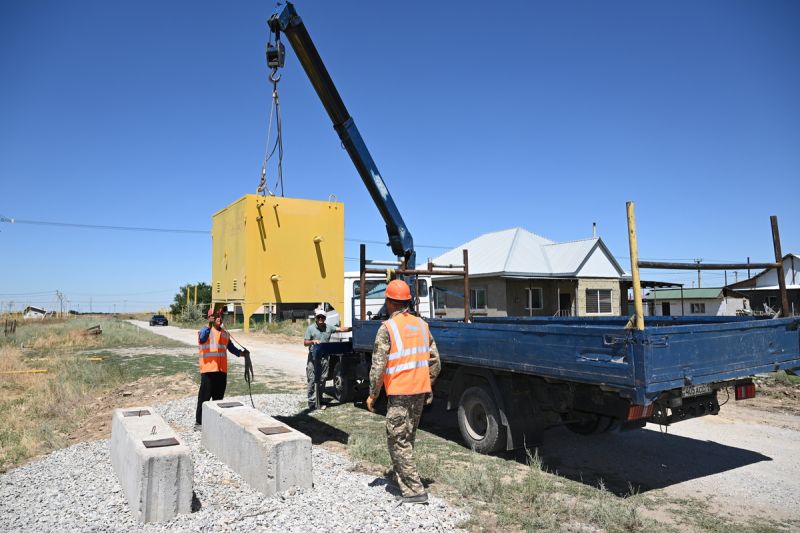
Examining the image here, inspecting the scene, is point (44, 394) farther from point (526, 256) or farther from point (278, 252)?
point (526, 256)

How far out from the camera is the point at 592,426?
22.8 ft

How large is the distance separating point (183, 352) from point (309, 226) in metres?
17.3

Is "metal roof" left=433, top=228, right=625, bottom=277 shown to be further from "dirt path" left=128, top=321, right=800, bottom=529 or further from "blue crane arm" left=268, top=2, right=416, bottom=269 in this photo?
→ "dirt path" left=128, top=321, right=800, bottom=529

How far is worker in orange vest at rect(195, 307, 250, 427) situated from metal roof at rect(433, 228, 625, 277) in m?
19.3

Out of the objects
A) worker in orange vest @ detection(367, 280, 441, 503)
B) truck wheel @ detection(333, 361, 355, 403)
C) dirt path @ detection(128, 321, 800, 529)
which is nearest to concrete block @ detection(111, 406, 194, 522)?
worker in orange vest @ detection(367, 280, 441, 503)

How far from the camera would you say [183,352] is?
21.6m

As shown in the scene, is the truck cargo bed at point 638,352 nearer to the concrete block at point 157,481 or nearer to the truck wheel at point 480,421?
the truck wheel at point 480,421

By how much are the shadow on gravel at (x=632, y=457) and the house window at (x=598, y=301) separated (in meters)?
21.9

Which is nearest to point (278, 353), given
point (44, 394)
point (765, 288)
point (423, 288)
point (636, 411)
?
point (44, 394)

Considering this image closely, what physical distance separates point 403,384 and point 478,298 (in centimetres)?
2358

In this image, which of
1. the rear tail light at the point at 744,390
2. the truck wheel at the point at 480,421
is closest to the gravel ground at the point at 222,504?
the truck wheel at the point at 480,421

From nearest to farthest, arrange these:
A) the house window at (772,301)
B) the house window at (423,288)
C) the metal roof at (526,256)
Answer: the house window at (423,288) < the metal roof at (526,256) < the house window at (772,301)

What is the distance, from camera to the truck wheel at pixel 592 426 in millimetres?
6723

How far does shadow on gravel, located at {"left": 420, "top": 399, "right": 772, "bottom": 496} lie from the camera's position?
5.57 meters
